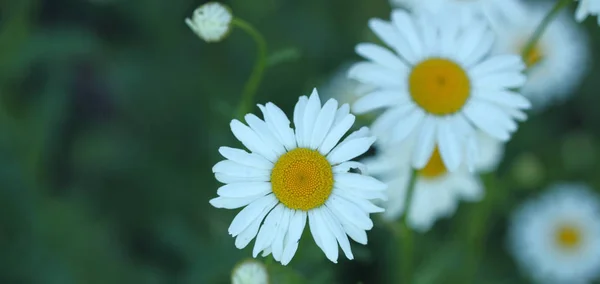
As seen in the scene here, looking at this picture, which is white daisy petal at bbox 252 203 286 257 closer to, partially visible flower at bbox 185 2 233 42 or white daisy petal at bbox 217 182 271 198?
white daisy petal at bbox 217 182 271 198

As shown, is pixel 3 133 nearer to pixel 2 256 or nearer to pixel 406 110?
pixel 2 256

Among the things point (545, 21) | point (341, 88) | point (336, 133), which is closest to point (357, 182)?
point (336, 133)

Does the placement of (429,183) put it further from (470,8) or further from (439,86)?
(439,86)

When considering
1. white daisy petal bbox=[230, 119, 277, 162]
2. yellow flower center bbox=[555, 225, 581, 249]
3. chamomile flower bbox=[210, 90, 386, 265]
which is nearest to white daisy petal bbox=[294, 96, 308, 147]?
chamomile flower bbox=[210, 90, 386, 265]

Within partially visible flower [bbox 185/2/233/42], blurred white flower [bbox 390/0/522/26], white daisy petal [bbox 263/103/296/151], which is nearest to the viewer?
white daisy petal [bbox 263/103/296/151]

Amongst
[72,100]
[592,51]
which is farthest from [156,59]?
[592,51]

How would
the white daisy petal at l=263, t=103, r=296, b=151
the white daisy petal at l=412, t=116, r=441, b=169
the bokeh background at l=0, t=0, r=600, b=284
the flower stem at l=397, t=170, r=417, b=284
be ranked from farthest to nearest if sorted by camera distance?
the bokeh background at l=0, t=0, r=600, b=284 → the flower stem at l=397, t=170, r=417, b=284 → the white daisy petal at l=412, t=116, r=441, b=169 → the white daisy petal at l=263, t=103, r=296, b=151
